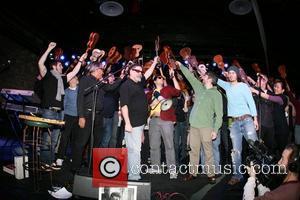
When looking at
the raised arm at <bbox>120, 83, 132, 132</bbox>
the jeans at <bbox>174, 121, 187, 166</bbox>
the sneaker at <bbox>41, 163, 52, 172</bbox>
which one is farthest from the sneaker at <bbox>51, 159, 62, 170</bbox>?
the jeans at <bbox>174, 121, 187, 166</bbox>

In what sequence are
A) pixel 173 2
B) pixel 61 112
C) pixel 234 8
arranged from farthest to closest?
pixel 173 2
pixel 234 8
pixel 61 112

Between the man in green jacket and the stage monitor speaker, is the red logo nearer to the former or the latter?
the stage monitor speaker

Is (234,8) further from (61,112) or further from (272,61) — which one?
(61,112)

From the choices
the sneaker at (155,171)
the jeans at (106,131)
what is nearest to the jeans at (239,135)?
the sneaker at (155,171)

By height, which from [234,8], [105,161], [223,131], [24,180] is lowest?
[24,180]

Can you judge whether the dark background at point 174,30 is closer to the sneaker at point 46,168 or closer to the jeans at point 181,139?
the jeans at point 181,139

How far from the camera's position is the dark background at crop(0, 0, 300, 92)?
906 centimetres

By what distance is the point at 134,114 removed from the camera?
15.0ft

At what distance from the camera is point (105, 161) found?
4020 mm

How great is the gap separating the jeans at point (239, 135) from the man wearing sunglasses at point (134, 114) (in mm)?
1488

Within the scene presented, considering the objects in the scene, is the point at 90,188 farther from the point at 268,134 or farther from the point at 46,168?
the point at 268,134

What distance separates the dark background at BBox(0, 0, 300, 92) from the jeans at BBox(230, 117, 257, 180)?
540 cm

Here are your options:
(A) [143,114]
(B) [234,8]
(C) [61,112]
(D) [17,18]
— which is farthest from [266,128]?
(D) [17,18]

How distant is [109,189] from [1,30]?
20.0 ft
